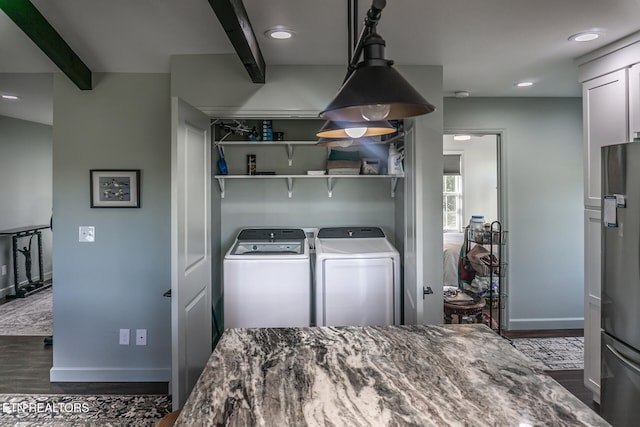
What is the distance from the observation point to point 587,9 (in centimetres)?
209

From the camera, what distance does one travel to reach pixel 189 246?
245 centimetres

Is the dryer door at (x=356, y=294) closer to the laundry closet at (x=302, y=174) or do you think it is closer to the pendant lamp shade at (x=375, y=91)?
the laundry closet at (x=302, y=174)

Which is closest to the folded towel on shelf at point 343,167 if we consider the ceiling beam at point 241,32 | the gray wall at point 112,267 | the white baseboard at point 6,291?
the ceiling beam at point 241,32

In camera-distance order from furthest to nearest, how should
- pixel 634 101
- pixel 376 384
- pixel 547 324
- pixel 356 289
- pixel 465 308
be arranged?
pixel 547 324 < pixel 465 308 < pixel 356 289 < pixel 634 101 < pixel 376 384

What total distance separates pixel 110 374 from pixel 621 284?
3360mm

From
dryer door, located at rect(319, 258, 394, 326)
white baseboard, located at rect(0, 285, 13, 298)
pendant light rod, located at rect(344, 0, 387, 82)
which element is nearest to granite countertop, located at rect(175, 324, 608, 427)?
pendant light rod, located at rect(344, 0, 387, 82)

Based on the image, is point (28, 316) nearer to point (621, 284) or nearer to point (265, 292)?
point (265, 292)

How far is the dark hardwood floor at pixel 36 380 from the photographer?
293 cm

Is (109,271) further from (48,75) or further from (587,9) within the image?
(587,9)

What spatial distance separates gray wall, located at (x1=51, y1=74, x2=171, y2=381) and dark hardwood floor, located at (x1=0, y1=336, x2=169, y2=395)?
72 millimetres

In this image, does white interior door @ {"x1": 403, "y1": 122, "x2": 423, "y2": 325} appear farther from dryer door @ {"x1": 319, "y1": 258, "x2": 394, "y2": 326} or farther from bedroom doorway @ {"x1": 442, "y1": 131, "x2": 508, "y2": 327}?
bedroom doorway @ {"x1": 442, "y1": 131, "x2": 508, "y2": 327}

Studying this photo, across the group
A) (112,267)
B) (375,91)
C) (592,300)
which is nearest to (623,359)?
(592,300)

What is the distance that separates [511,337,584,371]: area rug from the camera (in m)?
3.33

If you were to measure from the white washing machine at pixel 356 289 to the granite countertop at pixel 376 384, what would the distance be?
122cm
